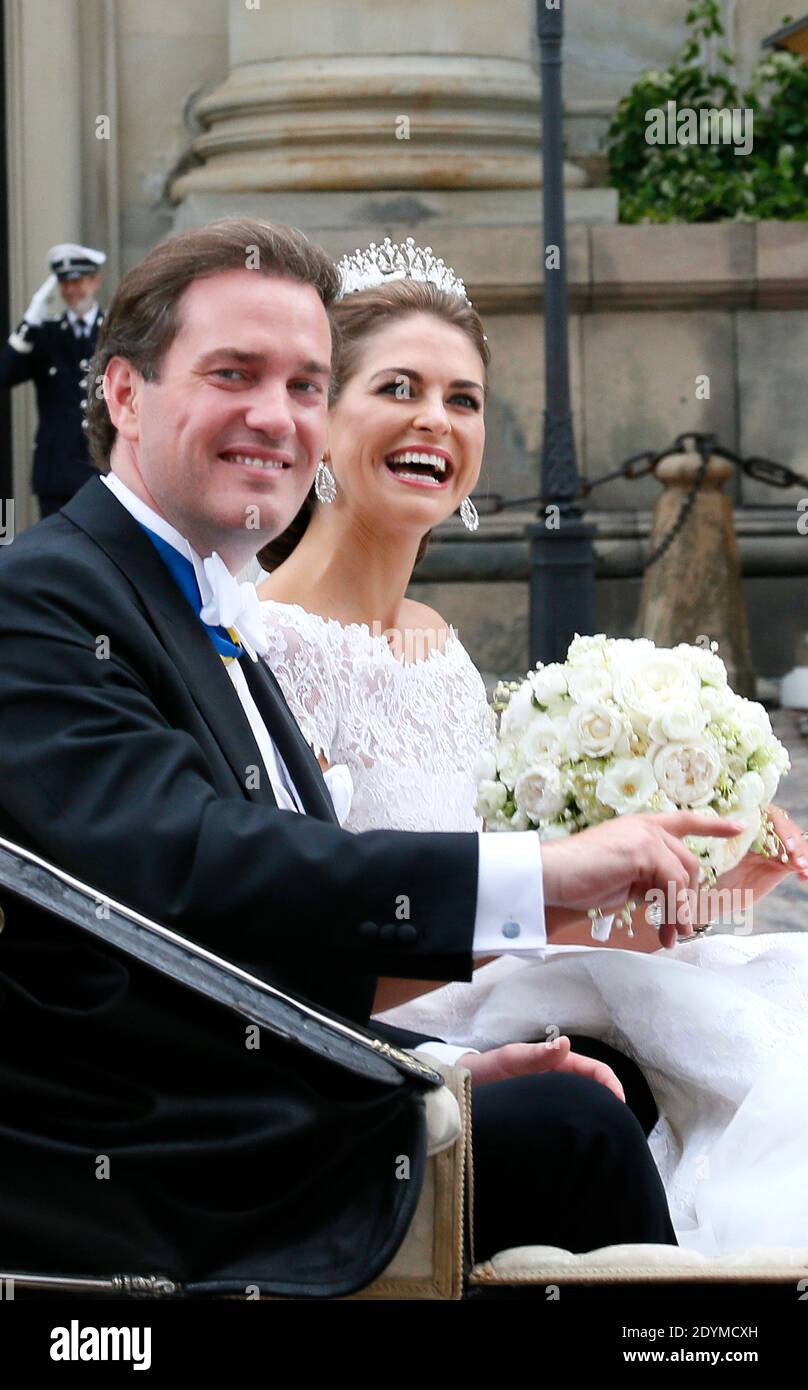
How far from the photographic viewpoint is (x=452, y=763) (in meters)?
3.58

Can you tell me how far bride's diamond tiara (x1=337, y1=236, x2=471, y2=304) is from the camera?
357 cm

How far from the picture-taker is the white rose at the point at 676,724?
8.93 ft

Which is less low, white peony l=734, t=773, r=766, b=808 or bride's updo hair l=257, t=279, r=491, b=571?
bride's updo hair l=257, t=279, r=491, b=571

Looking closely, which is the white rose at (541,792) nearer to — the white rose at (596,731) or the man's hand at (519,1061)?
the white rose at (596,731)

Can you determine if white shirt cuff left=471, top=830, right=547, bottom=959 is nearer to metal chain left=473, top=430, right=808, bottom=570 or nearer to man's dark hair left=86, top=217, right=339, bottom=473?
man's dark hair left=86, top=217, right=339, bottom=473

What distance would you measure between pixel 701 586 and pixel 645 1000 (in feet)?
22.6

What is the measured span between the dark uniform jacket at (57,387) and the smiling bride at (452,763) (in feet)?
23.7

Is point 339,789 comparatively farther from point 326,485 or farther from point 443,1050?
point 326,485

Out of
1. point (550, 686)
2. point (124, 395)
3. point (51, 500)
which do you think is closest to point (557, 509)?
point (51, 500)

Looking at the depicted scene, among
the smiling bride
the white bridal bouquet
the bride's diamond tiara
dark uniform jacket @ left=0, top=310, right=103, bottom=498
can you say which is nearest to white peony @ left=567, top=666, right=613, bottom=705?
the white bridal bouquet

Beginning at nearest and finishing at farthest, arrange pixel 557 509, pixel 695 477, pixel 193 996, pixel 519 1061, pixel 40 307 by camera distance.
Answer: pixel 193 996
pixel 519 1061
pixel 557 509
pixel 695 477
pixel 40 307

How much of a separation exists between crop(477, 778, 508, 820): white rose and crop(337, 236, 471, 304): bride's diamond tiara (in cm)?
102

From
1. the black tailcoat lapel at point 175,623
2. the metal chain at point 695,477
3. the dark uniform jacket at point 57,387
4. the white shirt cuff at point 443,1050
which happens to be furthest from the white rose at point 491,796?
the dark uniform jacket at point 57,387
